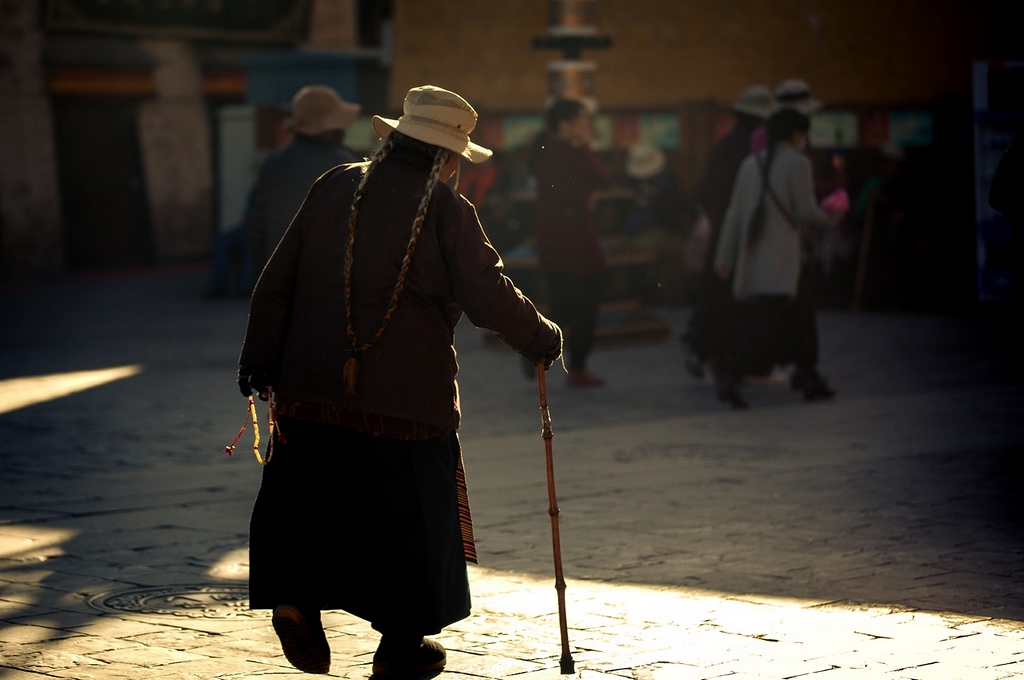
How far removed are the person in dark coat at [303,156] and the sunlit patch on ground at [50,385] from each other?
2.62m

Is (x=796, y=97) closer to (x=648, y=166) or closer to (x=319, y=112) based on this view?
(x=319, y=112)

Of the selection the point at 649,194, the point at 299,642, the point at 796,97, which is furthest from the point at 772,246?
the point at 649,194

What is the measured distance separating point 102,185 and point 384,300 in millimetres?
22659

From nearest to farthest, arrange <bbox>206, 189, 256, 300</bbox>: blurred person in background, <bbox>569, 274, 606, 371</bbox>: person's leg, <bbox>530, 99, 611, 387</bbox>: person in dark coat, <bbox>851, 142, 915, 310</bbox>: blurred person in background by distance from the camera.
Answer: <bbox>530, 99, 611, 387</bbox>: person in dark coat < <bbox>569, 274, 606, 371</bbox>: person's leg < <bbox>851, 142, 915, 310</bbox>: blurred person in background < <bbox>206, 189, 256, 300</bbox>: blurred person in background

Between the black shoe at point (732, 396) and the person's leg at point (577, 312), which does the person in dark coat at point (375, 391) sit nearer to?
the black shoe at point (732, 396)

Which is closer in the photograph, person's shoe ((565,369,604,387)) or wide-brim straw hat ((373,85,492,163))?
wide-brim straw hat ((373,85,492,163))

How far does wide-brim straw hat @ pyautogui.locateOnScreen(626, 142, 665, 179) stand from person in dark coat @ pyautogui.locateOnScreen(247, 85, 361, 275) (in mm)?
9477

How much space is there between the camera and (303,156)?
9.34 metres

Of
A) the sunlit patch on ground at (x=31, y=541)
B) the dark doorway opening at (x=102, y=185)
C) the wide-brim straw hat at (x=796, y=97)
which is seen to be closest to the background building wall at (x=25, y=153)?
the dark doorway opening at (x=102, y=185)

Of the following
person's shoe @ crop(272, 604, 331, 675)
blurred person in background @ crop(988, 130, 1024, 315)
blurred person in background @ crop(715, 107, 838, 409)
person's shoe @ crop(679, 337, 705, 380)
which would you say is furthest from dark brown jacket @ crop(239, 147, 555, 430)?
person's shoe @ crop(679, 337, 705, 380)

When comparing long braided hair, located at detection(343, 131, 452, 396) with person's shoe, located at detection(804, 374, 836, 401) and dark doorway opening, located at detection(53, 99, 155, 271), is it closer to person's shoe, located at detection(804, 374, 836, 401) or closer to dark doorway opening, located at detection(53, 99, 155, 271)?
person's shoe, located at detection(804, 374, 836, 401)

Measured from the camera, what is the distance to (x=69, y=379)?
12695mm

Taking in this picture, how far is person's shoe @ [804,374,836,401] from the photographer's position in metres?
11.2

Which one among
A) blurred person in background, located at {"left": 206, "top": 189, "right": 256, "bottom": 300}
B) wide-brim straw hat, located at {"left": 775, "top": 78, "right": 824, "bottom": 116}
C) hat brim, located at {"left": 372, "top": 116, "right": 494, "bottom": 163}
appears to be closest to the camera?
hat brim, located at {"left": 372, "top": 116, "right": 494, "bottom": 163}
